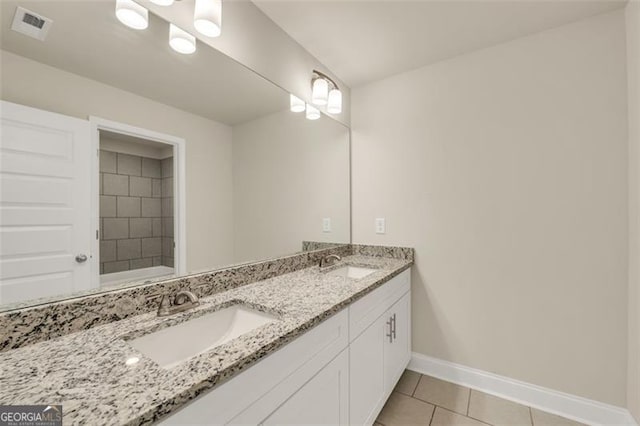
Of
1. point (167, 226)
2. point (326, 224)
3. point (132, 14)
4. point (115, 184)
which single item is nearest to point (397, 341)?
point (326, 224)

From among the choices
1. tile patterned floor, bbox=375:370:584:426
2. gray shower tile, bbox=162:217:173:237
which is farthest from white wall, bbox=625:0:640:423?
gray shower tile, bbox=162:217:173:237

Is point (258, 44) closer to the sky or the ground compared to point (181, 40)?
closer to the sky

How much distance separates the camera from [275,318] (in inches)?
40.9

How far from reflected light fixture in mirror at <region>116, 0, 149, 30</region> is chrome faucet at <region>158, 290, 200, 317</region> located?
1.02 meters

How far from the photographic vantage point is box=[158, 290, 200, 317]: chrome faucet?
3.26 feet

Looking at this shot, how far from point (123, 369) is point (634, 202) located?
2236mm

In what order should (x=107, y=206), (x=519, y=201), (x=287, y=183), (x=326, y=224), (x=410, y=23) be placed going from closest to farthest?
1. (x=107, y=206)
2. (x=410, y=23)
3. (x=519, y=201)
4. (x=287, y=183)
5. (x=326, y=224)

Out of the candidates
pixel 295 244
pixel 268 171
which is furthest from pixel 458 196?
pixel 268 171

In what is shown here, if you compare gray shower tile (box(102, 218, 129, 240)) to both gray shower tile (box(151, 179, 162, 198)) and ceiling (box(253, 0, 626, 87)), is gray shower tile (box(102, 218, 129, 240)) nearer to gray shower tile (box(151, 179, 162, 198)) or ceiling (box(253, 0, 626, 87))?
gray shower tile (box(151, 179, 162, 198))

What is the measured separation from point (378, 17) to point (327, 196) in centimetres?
116

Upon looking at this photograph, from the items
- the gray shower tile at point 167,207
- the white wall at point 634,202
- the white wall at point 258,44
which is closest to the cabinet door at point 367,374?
the gray shower tile at point 167,207

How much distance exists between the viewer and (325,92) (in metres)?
1.91

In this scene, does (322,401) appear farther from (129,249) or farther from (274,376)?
(129,249)

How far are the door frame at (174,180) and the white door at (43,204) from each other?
0.06 feet
